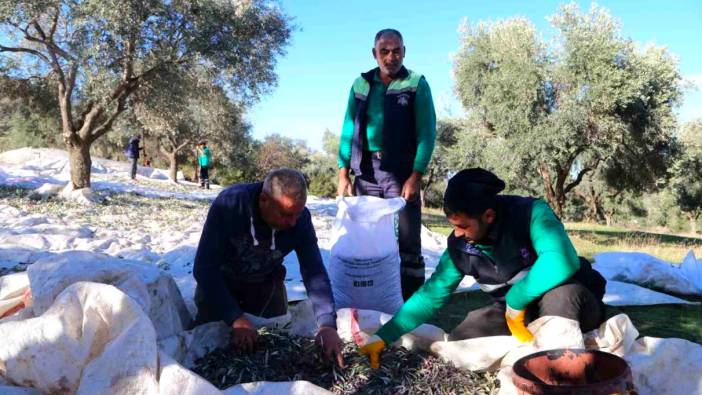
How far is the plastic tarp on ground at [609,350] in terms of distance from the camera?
2.24 metres

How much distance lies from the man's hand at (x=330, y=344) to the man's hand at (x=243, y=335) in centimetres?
29

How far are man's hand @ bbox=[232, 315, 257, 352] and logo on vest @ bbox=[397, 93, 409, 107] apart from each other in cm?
184

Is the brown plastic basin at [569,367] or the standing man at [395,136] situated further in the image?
the standing man at [395,136]

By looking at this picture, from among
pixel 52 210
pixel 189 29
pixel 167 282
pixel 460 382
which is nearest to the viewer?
pixel 460 382

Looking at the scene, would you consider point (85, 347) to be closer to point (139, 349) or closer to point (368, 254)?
point (139, 349)

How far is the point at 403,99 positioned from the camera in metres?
3.66

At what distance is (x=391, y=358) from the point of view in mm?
2484

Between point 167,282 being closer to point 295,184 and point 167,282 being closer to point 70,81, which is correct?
point 295,184

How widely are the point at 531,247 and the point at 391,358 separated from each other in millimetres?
790

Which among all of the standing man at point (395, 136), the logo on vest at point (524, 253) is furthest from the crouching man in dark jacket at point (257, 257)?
the standing man at point (395, 136)

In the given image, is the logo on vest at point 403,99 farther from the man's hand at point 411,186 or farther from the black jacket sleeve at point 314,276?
the black jacket sleeve at point 314,276

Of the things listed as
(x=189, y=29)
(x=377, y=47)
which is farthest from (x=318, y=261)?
(x=189, y=29)

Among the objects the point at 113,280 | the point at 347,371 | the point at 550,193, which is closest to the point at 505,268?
the point at 347,371

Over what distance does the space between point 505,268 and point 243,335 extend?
1193 mm
